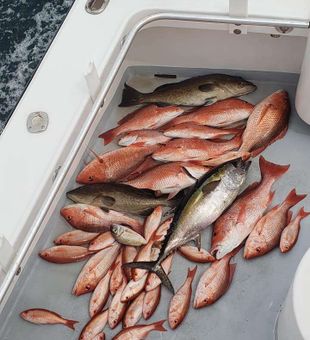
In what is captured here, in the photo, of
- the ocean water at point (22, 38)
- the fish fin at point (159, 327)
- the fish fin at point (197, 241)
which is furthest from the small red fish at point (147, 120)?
the ocean water at point (22, 38)

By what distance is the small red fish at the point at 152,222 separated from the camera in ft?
6.40

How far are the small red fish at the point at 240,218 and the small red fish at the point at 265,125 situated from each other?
137 millimetres

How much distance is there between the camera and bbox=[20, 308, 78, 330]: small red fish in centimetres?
184

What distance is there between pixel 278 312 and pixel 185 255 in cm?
31

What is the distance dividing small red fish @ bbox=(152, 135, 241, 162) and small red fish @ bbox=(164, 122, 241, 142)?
1.0 inches

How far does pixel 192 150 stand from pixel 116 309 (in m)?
0.56

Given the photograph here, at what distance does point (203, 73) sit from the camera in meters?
2.29

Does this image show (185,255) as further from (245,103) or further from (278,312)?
(245,103)

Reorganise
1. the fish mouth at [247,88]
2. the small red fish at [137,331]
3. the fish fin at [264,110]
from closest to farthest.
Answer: the small red fish at [137,331] → the fish fin at [264,110] → the fish mouth at [247,88]

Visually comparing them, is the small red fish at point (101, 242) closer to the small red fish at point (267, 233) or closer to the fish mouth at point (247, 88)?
the small red fish at point (267, 233)

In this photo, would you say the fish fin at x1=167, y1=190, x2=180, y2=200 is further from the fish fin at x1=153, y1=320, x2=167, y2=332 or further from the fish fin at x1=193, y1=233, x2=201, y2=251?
the fish fin at x1=153, y1=320, x2=167, y2=332

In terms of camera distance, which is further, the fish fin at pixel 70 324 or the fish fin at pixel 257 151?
the fish fin at pixel 257 151

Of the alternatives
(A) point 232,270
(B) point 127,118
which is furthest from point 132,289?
(B) point 127,118

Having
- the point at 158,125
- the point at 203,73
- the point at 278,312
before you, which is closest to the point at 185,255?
the point at 278,312
